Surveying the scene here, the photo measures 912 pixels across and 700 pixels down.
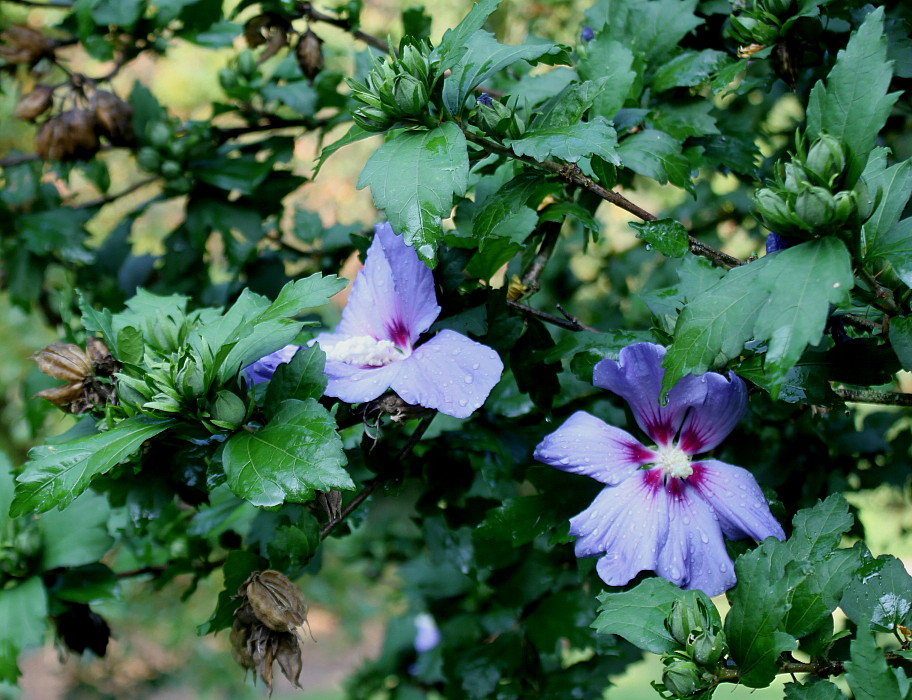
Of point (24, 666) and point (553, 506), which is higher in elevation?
point (553, 506)

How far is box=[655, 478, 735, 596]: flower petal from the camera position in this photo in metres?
0.90

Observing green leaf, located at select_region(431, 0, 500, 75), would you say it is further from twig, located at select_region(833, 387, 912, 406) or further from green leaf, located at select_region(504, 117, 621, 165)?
twig, located at select_region(833, 387, 912, 406)

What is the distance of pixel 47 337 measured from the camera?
4.91 metres

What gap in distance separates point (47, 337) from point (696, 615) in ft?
15.8

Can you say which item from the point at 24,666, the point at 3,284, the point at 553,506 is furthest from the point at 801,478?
the point at 24,666

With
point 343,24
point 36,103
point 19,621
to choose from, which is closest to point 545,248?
point 343,24

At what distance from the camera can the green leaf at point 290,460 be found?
840 mm

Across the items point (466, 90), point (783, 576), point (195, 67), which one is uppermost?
point (466, 90)

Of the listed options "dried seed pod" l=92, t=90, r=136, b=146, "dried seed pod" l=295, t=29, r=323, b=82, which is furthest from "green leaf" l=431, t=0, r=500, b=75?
"dried seed pod" l=92, t=90, r=136, b=146

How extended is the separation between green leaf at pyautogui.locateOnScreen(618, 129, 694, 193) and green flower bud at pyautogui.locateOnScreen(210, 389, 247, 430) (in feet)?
1.85

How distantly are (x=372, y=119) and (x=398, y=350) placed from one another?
11.3 inches

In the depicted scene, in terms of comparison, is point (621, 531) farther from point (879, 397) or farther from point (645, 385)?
point (879, 397)

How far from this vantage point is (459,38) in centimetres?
90

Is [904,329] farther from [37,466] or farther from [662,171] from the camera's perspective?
[37,466]
